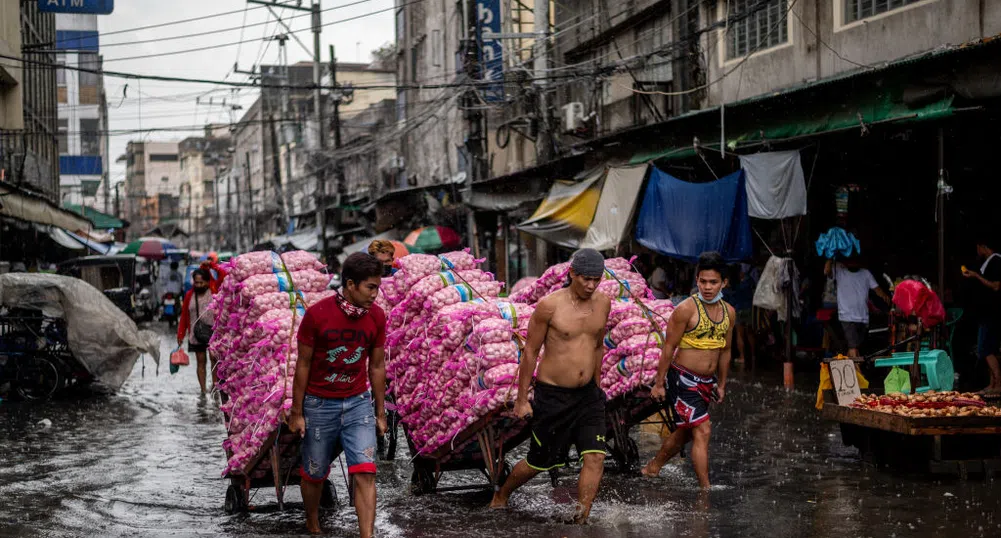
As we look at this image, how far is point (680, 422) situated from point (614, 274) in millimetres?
1545

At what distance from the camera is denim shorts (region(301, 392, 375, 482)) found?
6.62 metres

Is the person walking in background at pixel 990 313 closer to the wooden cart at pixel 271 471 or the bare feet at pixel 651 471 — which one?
the bare feet at pixel 651 471

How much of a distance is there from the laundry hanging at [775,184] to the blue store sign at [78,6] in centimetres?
1589

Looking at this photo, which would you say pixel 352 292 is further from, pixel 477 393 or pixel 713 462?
pixel 713 462

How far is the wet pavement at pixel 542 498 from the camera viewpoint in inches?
282

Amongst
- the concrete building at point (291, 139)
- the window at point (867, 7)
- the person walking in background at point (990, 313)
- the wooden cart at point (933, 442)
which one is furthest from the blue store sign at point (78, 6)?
the wooden cart at point (933, 442)

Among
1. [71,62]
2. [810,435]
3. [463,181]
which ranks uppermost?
[71,62]

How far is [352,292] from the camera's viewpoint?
6.48 metres

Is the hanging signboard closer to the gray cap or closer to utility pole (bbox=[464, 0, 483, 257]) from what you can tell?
utility pole (bbox=[464, 0, 483, 257])

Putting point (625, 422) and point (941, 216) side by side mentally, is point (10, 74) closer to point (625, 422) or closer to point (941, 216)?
point (625, 422)

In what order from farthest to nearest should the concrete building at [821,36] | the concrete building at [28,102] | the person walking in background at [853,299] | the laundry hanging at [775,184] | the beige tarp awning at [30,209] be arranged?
the concrete building at [28,102] < the beige tarp awning at [30,209] < the person walking in background at [853,299] < the laundry hanging at [775,184] < the concrete building at [821,36]

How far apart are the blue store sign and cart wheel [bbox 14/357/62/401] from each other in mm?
11015

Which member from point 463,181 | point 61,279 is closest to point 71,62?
point 463,181

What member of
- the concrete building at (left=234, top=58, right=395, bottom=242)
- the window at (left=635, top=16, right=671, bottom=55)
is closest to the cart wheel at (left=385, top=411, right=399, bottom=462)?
the window at (left=635, top=16, right=671, bottom=55)
